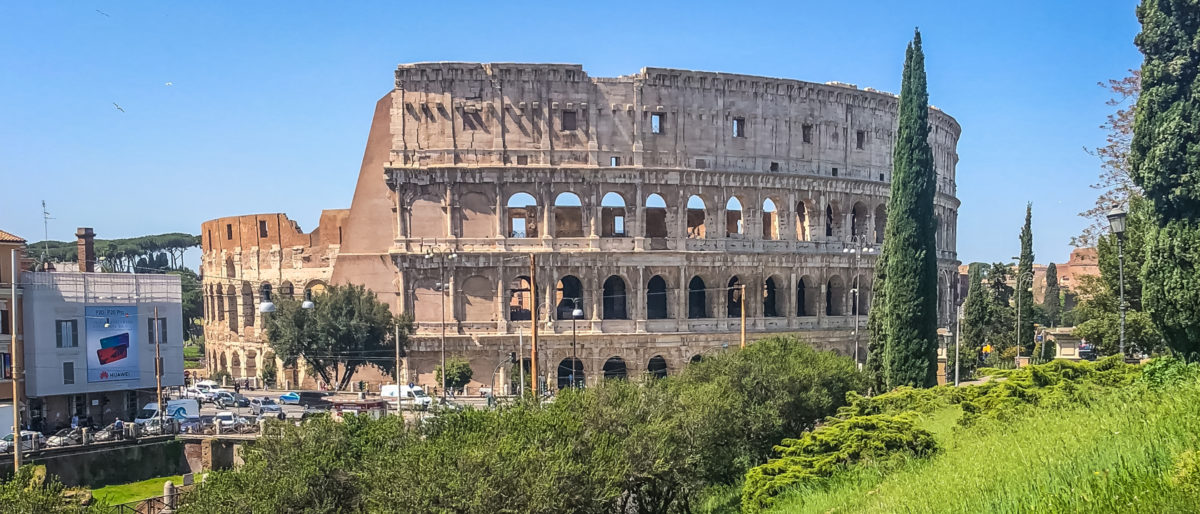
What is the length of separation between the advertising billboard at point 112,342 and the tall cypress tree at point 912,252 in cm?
2706

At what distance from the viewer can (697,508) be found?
19.8m

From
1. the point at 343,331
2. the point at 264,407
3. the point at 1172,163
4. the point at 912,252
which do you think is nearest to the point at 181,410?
the point at 264,407

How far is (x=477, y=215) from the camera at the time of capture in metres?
38.2

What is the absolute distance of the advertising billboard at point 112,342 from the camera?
1313 inches

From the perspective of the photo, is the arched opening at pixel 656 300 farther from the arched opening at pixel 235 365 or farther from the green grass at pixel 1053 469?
the green grass at pixel 1053 469

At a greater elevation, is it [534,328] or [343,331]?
[534,328]

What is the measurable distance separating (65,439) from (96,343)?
660cm

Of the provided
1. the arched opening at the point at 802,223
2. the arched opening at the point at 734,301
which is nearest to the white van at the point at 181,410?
Answer: the arched opening at the point at 734,301

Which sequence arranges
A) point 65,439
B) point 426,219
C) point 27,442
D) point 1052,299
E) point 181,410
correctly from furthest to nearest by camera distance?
point 1052,299
point 426,219
point 181,410
point 65,439
point 27,442

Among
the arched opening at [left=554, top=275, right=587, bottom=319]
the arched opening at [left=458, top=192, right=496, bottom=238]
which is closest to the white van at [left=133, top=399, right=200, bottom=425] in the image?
the arched opening at [left=458, top=192, right=496, bottom=238]

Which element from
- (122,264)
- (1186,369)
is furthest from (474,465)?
(122,264)

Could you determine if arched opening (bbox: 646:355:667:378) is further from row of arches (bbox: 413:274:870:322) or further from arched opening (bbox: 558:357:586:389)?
arched opening (bbox: 558:357:586:389)

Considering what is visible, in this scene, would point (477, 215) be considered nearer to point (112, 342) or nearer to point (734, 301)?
point (734, 301)

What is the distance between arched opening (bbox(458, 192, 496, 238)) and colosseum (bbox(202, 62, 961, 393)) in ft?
0.27
